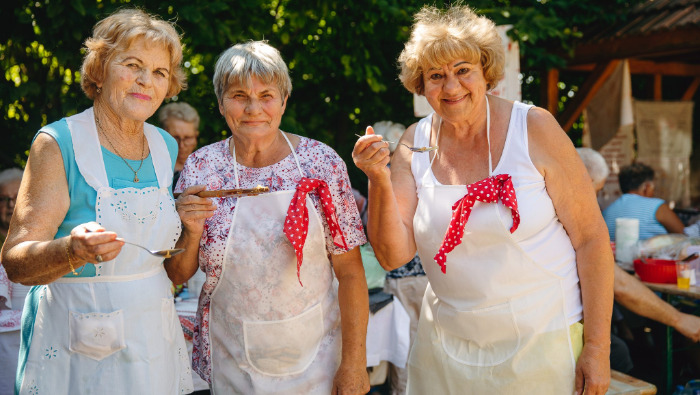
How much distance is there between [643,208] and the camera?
5.63 meters

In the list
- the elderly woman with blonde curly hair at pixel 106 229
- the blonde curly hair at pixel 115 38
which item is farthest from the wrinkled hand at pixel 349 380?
the blonde curly hair at pixel 115 38

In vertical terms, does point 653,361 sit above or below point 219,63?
below

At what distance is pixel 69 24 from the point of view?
4191 mm

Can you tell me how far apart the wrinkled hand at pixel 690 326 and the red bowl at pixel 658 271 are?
1.74 ft

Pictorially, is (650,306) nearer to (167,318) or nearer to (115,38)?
(167,318)

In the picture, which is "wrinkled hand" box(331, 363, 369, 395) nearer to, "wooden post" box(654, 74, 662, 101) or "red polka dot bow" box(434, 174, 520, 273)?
"red polka dot bow" box(434, 174, 520, 273)

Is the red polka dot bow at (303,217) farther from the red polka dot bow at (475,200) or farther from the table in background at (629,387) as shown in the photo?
the table in background at (629,387)

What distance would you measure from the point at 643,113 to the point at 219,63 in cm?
766

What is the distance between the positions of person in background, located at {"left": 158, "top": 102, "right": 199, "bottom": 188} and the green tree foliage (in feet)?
1.25

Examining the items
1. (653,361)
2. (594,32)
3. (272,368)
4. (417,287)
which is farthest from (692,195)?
(272,368)

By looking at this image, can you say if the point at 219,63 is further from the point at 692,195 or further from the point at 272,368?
the point at 692,195

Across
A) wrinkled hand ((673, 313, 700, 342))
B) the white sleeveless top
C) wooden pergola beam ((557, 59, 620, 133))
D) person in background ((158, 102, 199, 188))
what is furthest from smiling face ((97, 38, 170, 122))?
wooden pergola beam ((557, 59, 620, 133))

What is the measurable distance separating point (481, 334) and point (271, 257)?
29.7 inches

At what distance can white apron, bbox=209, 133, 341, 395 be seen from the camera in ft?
6.86
